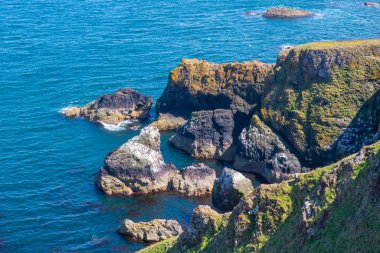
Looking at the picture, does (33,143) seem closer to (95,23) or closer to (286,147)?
(286,147)

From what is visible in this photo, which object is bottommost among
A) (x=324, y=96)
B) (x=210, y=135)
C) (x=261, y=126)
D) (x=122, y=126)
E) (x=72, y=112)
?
(x=122, y=126)

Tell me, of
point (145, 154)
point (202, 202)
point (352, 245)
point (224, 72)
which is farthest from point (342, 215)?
point (224, 72)

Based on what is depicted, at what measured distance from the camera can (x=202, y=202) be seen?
2906 inches

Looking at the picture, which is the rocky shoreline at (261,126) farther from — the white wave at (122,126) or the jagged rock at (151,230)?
the white wave at (122,126)

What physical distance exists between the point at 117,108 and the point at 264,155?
1142 inches

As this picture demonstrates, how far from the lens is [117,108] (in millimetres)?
98312

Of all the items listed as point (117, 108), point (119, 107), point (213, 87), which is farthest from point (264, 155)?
point (117, 108)

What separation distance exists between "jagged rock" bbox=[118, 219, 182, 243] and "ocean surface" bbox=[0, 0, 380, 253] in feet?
3.60

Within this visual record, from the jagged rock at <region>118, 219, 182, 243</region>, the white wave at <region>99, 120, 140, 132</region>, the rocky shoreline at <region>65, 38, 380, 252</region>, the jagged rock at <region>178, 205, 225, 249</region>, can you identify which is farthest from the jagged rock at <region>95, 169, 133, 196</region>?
the jagged rock at <region>178, 205, 225, 249</region>

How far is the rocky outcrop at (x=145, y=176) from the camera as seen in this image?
76.0 m

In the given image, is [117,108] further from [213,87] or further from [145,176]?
[145,176]

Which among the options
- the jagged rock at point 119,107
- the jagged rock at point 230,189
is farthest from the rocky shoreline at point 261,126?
the jagged rock at point 119,107

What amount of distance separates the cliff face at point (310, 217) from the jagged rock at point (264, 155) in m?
28.9

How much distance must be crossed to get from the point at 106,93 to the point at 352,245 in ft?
248
